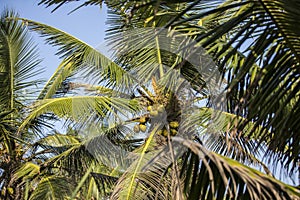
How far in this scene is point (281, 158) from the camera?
3.02 meters

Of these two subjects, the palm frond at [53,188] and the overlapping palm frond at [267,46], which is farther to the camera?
the palm frond at [53,188]

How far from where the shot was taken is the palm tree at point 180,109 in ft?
7.16

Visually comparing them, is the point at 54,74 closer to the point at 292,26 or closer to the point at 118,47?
the point at 118,47

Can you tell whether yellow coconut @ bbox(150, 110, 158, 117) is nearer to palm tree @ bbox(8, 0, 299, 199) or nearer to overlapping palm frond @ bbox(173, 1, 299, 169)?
palm tree @ bbox(8, 0, 299, 199)

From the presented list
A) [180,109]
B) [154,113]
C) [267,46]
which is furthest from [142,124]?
[267,46]

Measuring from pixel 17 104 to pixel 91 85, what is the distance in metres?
1.56

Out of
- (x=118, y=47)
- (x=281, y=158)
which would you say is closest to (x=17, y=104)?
(x=118, y=47)

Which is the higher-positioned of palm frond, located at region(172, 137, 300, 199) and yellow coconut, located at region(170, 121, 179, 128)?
palm frond, located at region(172, 137, 300, 199)

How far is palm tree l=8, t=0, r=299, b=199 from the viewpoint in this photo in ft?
7.16

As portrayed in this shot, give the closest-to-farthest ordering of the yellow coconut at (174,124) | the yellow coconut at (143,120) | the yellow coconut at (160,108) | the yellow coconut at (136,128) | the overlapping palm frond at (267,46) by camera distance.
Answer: the overlapping palm frond at (267,46) < the yellow coconut at (174,124) < the yellow coconut at (160,108) < the yellow coconut at (143,120) < the yellow coconut at (136,128)

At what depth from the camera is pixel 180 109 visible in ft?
16.8

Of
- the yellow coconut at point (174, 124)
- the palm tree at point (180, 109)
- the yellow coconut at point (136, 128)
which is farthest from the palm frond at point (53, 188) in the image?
the yellow coconut at point (174, 124)

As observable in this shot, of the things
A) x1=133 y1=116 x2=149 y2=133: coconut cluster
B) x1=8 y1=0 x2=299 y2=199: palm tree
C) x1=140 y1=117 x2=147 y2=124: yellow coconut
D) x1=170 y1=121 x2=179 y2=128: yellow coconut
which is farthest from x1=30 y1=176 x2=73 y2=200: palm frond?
x1=170 y1=121 x2=179 y2=128: yellow coconut

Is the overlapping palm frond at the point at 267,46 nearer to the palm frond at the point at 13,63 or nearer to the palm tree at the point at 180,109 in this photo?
the palm tree at the point at 180,109
